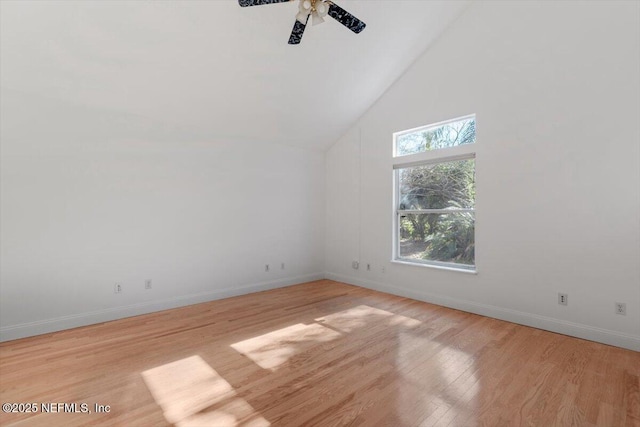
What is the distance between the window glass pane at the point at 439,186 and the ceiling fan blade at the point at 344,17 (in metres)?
2.37

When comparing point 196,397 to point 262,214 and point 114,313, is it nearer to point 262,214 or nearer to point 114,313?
point 114,313

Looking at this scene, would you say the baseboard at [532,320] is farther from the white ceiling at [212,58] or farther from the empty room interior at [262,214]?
the white ceiling at [212,58]

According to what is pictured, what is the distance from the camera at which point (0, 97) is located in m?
3.04

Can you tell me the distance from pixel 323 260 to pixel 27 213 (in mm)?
4400

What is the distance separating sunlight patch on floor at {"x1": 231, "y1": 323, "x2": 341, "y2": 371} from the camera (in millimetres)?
2658

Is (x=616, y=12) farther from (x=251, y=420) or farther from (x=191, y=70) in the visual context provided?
(x=251, y=420)

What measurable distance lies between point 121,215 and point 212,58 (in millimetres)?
2239

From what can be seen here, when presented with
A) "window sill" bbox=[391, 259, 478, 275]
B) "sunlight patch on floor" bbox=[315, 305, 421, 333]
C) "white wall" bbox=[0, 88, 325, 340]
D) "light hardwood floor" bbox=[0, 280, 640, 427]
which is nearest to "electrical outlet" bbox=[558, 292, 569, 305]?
"light hardwood floor" bbox=[0, 280, 640, 427]

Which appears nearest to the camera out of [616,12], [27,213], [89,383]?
[89,383]

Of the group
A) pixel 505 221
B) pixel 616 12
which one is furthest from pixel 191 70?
pixel 616 12

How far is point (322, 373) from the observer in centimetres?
239

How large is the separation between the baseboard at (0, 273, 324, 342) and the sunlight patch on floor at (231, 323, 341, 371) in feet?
5.44

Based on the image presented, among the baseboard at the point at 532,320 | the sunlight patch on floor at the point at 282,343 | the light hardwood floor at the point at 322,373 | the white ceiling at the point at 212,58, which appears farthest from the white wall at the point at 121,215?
the baseboard at the point at 532,320

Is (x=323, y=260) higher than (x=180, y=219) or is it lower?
Answer: lower
